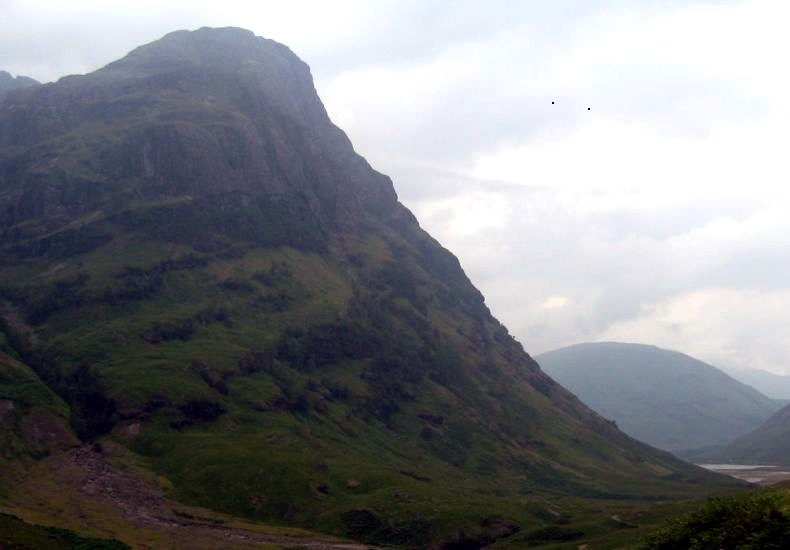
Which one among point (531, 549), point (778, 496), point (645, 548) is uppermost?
point (778, 496)

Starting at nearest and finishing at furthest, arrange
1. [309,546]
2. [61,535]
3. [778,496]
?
[778,496] → [61,535] → [309,546]

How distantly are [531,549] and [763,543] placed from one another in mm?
152678

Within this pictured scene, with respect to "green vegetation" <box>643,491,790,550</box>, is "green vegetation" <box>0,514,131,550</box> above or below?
below

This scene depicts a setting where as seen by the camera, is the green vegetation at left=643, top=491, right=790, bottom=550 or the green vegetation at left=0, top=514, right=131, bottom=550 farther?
the green vegetation at left=0, top=514, right=131, bottom=550

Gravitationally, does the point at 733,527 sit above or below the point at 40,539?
above

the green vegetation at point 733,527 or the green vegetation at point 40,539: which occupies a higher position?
the green vegetation at point 733,527

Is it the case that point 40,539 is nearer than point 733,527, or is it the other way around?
point 733,527

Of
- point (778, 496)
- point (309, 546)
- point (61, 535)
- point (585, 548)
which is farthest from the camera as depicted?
point (309, 546)

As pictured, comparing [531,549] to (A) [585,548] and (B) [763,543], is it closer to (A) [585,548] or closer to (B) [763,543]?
(A) [585,548]

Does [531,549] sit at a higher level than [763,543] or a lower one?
lower

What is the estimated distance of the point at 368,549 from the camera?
199500mm

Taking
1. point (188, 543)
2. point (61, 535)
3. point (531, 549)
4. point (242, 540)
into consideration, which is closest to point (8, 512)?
point (61, 535)

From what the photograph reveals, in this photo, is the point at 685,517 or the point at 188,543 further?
the point at 188,543

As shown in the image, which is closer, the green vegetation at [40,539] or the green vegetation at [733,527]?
the green vegetation at [733,527]
